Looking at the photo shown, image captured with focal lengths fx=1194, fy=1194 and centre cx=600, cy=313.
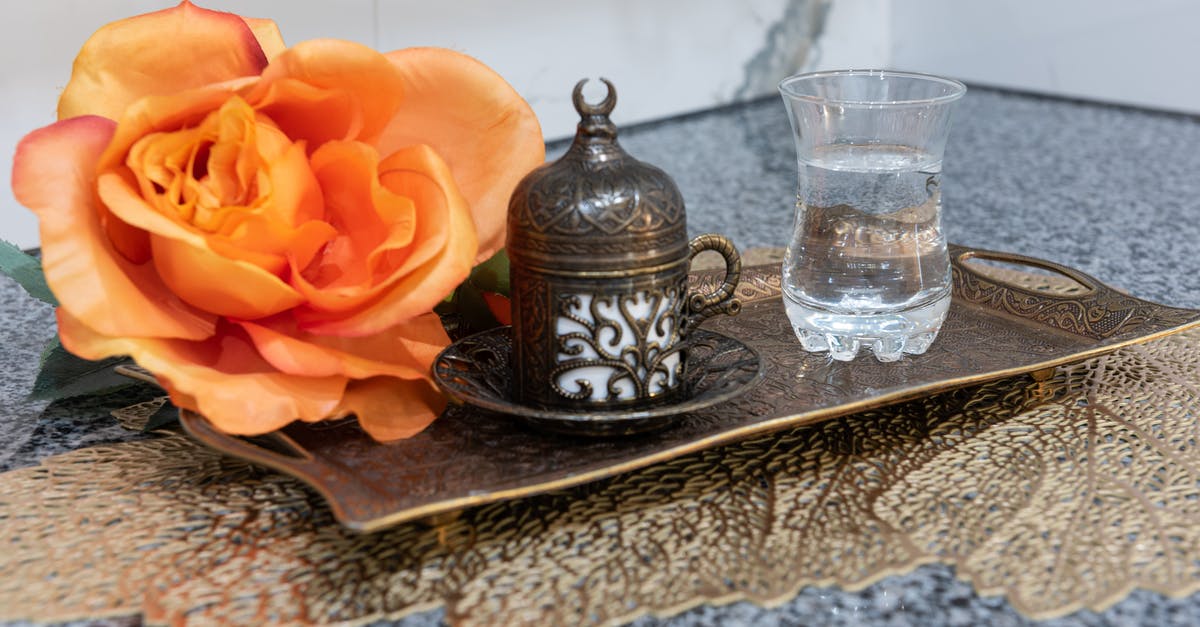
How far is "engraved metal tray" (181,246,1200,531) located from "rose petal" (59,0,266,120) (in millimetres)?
136

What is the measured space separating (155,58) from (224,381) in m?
0.14

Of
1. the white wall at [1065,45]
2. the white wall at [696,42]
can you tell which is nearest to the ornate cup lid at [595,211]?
the white wall at [696,42]

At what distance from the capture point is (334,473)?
43cm

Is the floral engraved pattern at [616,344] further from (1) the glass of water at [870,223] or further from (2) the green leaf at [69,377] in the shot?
(2) the green leaf at [69,377]

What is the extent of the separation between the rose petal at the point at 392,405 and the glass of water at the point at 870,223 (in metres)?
0.20

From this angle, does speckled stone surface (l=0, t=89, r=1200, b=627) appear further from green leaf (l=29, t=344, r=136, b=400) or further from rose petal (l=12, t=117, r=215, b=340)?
rose petal (l=12, t=117, r=215, b=340)

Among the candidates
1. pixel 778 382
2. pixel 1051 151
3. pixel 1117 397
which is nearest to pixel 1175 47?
pixel 1051 151

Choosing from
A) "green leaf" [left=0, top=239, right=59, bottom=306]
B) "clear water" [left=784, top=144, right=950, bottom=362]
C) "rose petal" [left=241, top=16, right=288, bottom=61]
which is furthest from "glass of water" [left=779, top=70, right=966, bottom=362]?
"green leaf" [left=0, top=239, right=59, bottom=306]

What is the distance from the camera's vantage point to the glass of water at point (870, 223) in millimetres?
568

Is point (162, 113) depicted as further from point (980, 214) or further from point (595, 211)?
point (980, 214)

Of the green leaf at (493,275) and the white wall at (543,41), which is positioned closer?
the green leaf at (493,275)

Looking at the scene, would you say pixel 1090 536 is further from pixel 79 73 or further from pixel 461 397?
pixel 79 73

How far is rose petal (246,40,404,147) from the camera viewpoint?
462 mm

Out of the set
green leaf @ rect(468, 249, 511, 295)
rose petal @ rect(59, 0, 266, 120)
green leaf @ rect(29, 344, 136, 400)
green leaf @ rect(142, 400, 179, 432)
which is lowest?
green leaf @ rect(142, 400, 179, 432)
